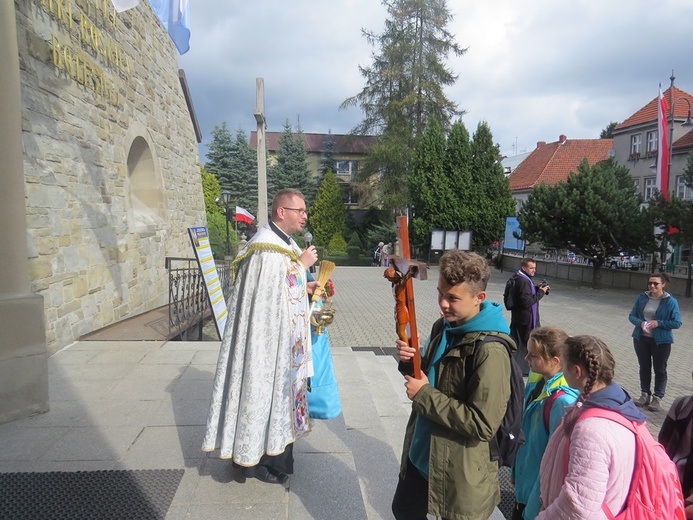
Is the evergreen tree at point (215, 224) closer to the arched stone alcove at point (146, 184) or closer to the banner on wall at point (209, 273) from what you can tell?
the arched stone alcove at point (146, 184)

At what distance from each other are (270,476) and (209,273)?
401 centimetres

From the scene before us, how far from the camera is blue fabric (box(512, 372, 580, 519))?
2.38 metres

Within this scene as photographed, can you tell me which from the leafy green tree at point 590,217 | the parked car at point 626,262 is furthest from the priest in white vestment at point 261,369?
the parked car at point 626,262

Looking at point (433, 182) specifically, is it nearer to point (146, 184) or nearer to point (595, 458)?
point (146, 184)

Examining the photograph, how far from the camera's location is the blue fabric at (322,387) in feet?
10.1

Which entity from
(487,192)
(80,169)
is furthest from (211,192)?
(80,169)

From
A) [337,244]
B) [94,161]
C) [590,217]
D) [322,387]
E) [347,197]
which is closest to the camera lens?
[322,387]

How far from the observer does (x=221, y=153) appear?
136 feet

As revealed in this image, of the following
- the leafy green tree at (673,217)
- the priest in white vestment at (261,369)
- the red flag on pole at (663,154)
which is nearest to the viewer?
the priest in white vestment at (261,369)

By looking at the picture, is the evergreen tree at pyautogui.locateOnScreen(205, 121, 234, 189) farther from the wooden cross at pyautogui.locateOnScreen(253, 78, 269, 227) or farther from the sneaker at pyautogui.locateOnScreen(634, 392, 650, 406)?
the sneaker at pyautogui.locateOnScreen(634, 392, 650, 406)

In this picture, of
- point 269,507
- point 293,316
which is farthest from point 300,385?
point 269,507

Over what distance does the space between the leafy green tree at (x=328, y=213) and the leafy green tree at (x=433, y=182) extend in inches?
410

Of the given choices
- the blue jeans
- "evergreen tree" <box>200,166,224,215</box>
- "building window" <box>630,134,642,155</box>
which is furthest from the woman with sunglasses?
"evergreen tree" <box>200,166,224,215</box>

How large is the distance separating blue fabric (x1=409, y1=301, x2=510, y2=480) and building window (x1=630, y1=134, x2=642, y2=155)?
3390cm
